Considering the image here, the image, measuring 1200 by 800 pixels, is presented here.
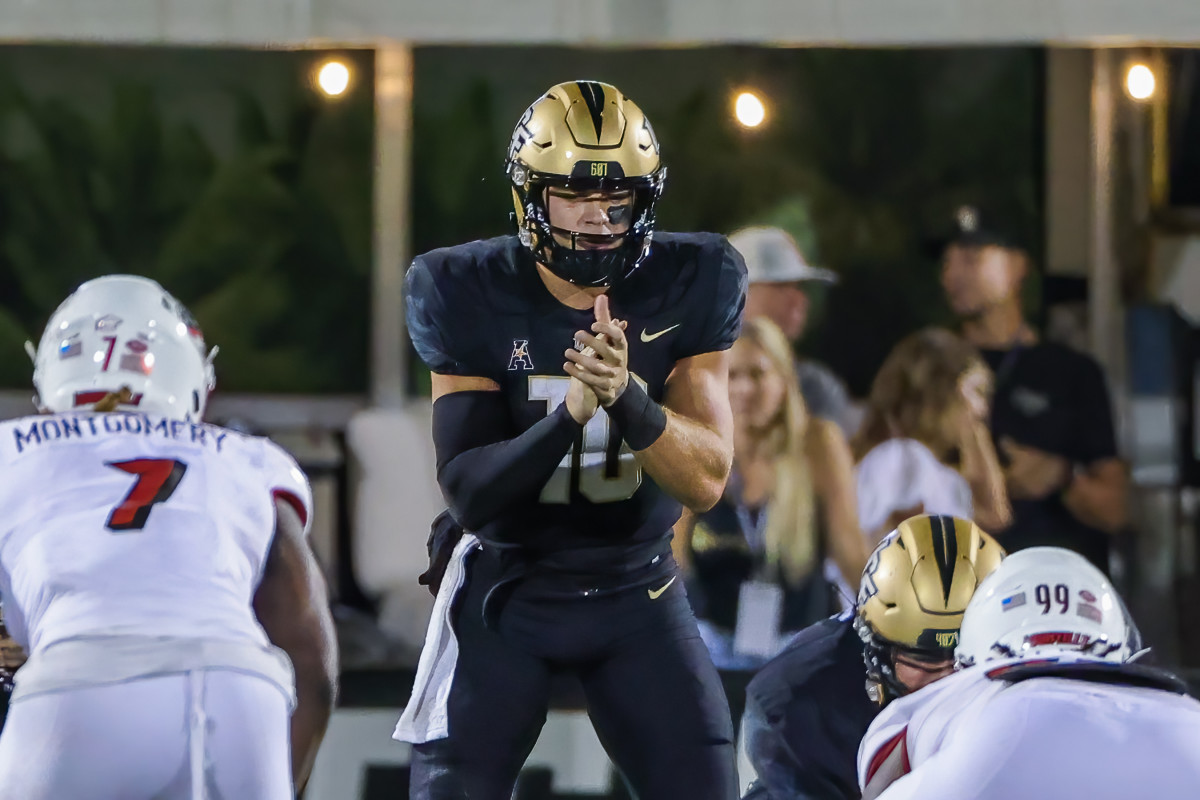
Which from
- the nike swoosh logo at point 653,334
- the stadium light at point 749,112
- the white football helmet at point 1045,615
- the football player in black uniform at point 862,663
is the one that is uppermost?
the stadium light at point 749,112

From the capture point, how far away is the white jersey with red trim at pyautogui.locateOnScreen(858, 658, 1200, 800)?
1.87 m

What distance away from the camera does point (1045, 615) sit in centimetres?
231

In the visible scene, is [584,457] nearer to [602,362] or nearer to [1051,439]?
[602,362]

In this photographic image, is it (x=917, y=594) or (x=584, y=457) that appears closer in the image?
(x=584, y=457)

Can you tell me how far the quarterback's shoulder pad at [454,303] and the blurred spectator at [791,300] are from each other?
94.2 inches

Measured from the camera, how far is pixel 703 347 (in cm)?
270

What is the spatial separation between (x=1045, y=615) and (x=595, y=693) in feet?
Result: 2.59

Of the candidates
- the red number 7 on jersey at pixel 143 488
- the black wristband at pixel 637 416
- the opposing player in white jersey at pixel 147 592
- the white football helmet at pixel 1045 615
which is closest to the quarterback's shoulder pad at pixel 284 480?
the opposing player in white jersey at pixel 147 592

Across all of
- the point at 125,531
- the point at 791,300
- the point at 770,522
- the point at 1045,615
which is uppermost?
the point at 791,300

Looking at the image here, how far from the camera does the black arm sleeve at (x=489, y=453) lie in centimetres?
245

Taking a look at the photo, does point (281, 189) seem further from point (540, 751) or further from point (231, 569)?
point (231, 569)

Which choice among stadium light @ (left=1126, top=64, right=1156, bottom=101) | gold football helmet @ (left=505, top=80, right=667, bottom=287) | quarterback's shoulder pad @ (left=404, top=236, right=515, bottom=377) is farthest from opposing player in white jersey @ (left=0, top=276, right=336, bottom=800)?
stadium light @ (left=1126, top=64, right=1156, bottom=101)

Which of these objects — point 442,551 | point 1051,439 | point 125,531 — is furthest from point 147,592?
point 1051,439

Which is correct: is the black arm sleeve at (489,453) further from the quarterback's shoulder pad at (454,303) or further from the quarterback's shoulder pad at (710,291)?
the quarterback's shoulder pad at (710,291)
